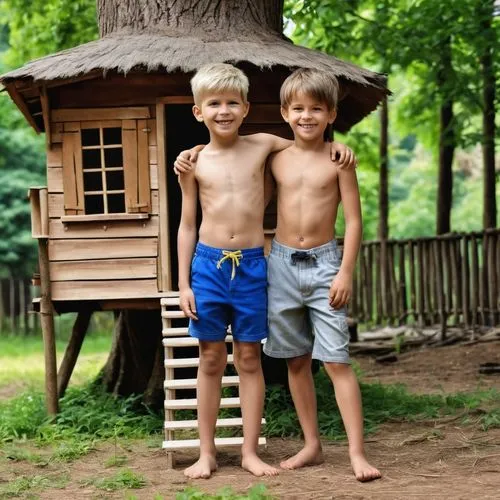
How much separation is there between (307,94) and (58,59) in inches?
129

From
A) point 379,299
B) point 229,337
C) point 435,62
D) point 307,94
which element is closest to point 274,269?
point 307,94

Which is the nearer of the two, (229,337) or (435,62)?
(229,337)

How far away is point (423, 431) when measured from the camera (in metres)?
7.46

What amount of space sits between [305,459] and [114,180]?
461 centimetres

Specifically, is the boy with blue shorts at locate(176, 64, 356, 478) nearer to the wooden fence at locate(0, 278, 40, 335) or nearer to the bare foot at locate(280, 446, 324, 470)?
the bare foot at locate(280, 446, 324, 470)

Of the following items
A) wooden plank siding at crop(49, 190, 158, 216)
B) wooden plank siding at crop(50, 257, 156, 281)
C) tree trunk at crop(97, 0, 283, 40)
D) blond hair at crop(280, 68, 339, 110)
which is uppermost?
tree trunk at crop(97, 0, 283, 40)

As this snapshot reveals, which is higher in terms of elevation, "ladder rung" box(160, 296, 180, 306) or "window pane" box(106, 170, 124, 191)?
"window pane" box(106, 170, 124, 191)

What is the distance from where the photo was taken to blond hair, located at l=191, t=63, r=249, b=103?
568cm

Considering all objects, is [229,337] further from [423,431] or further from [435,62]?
[435,62]

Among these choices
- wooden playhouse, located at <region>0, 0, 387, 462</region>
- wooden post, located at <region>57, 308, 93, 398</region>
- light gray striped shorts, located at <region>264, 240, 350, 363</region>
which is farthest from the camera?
wooden post, located at <region>57, 308, 93, 398</region>

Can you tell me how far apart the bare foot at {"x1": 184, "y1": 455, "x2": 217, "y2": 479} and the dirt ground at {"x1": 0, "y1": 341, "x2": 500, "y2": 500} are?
45 mm

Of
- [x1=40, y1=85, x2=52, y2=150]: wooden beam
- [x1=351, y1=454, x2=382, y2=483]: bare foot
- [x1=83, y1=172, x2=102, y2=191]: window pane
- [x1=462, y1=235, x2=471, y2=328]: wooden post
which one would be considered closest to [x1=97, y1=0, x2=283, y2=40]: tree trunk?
[x1=40, y1=85, x2=52, y2=150]: wooden beam

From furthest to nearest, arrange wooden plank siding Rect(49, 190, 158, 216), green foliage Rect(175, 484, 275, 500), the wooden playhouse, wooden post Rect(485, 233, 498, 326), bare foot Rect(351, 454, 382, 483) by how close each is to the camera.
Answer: wooden post Rect(485, 233, 498, 326) < wooden plank siding Rect(49, 190, 158, 216) < the wooden playhouse < bare foot Rect(351, 454, 382, 483) < green foliage Rect(175, 484, 275, 500)

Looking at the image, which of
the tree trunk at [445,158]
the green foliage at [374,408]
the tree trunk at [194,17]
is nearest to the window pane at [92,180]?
the tree trunk at [194,17]
